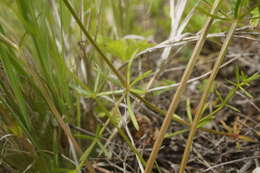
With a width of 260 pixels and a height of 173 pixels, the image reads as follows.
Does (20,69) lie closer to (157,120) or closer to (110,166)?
(110,166)

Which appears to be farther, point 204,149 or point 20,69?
point 204,149

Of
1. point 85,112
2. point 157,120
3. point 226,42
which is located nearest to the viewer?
point 226,42

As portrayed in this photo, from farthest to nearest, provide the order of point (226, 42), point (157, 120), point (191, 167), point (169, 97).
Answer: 1. point (169, 97)
2. point (157, 120)
3. point (191, 167)
4. point (226, 42)

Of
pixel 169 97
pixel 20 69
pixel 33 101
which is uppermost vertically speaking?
pixel 20 69

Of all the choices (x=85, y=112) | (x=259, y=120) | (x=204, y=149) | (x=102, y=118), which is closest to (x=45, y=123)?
(x=85, y=112)

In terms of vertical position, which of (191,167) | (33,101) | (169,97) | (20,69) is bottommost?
(191,167)

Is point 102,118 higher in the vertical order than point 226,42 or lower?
lower

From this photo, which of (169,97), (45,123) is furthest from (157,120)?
(45,123)

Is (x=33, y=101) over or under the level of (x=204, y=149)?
over

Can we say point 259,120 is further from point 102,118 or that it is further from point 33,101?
point 33,101
